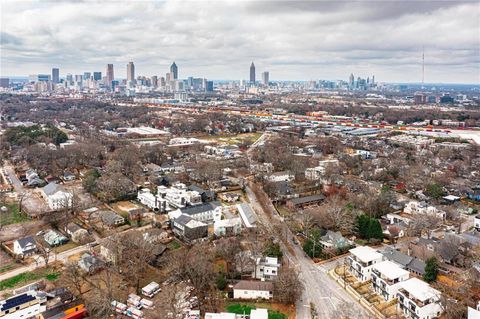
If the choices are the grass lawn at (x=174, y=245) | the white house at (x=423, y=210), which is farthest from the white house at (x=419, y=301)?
the grass lawn at (x=174, y=245)

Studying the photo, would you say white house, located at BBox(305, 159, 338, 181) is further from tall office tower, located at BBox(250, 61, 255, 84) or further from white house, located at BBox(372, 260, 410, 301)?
tall office tower, located at BBox(250, 61, 255, 84)

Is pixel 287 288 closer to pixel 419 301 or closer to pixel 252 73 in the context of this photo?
pixel 419 301

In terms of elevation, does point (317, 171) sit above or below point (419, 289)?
above

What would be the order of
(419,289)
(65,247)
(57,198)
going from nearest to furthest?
(419,289) < (65,247) < (57,198)

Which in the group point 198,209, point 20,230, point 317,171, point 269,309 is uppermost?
point 317,171

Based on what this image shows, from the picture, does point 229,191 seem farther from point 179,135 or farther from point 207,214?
point 179,135

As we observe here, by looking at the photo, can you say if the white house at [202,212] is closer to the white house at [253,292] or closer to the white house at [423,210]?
the white house at [253,292]

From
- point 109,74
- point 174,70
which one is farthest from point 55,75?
→ point 174,70
